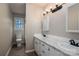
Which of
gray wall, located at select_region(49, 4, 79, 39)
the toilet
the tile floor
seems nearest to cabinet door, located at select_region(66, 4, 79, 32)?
gray wall, located at select_region(49, 4, 79, 39)

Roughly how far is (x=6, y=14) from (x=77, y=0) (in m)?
1.40

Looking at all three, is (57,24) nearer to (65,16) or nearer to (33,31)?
(65,16)

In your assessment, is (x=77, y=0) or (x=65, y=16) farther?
(x=65, y=16)

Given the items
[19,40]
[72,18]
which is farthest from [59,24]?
A: [19,40]

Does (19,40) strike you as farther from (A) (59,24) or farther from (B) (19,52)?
(A) (59,24)

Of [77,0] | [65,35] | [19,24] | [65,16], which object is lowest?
[65,35]

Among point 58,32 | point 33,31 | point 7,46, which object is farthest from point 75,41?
point 7,46

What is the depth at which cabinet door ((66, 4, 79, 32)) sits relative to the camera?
4.03 ft

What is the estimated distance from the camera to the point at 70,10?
1363mm

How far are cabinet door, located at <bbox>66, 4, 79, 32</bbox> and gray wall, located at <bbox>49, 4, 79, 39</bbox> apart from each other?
0.33 ft

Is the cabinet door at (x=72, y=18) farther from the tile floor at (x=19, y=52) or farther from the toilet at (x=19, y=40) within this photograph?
the toilet at (x=19, y=40)

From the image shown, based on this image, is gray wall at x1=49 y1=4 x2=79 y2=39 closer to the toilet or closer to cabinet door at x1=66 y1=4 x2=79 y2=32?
cabinet door at x1=66 y1=4 x2=79 y2=32

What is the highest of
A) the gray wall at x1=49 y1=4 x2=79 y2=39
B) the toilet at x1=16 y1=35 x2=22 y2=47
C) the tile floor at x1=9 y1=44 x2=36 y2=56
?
the gray wall at x1=49 y1=4 x2=79 y2=39

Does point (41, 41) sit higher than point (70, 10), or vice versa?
point (70, 10)
